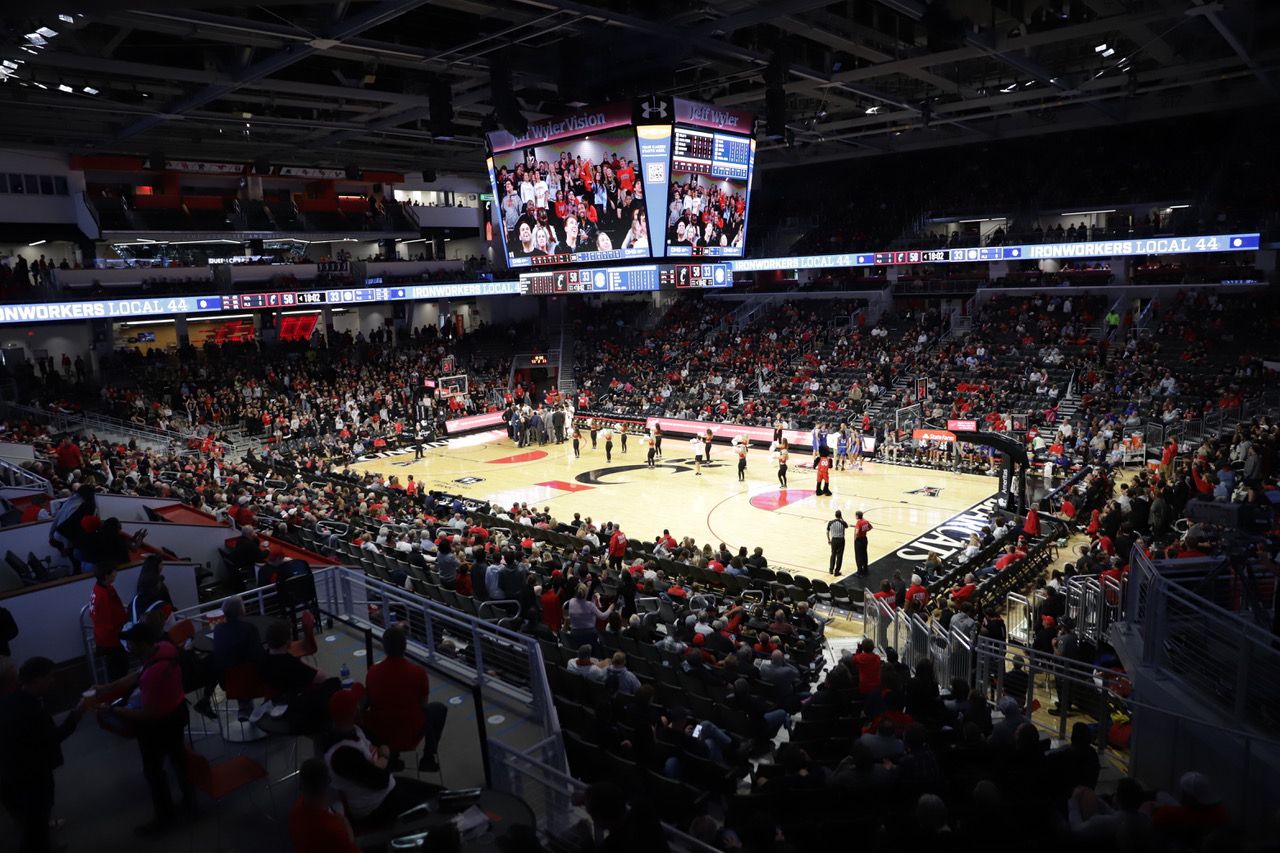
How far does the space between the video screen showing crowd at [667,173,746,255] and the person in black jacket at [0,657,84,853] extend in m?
18.8

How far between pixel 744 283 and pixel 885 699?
3554 centimetres

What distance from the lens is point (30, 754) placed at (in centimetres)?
464

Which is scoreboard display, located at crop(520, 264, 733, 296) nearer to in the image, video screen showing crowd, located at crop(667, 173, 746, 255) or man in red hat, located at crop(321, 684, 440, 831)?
video screen showing crowd, located at crop(667, 173, 746, 255)

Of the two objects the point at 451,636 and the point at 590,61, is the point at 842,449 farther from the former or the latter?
the point at 451,636

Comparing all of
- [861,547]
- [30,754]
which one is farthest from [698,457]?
[30,754]

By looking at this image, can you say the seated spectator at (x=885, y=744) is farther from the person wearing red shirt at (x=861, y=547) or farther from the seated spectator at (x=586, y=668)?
the person wearing red shirt at (x=861, y=547)

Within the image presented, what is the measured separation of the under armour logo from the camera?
65.5 feet

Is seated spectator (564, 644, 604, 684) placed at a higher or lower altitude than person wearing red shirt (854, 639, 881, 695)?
higher

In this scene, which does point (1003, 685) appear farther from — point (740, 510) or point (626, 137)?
point (626, 137)

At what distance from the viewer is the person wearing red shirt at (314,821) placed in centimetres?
390

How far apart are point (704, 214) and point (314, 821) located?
2047cm

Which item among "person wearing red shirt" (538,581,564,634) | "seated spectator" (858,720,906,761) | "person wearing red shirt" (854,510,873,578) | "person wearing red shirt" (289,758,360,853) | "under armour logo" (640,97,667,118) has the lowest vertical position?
"person wearing red shirt" (854,510,873,578)

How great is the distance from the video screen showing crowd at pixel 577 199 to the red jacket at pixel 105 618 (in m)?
16.6

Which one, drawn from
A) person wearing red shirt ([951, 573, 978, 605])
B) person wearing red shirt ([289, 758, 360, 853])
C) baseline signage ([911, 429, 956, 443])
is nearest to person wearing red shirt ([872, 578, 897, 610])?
person wearing red shirt ([951, 573, 978, 605])
